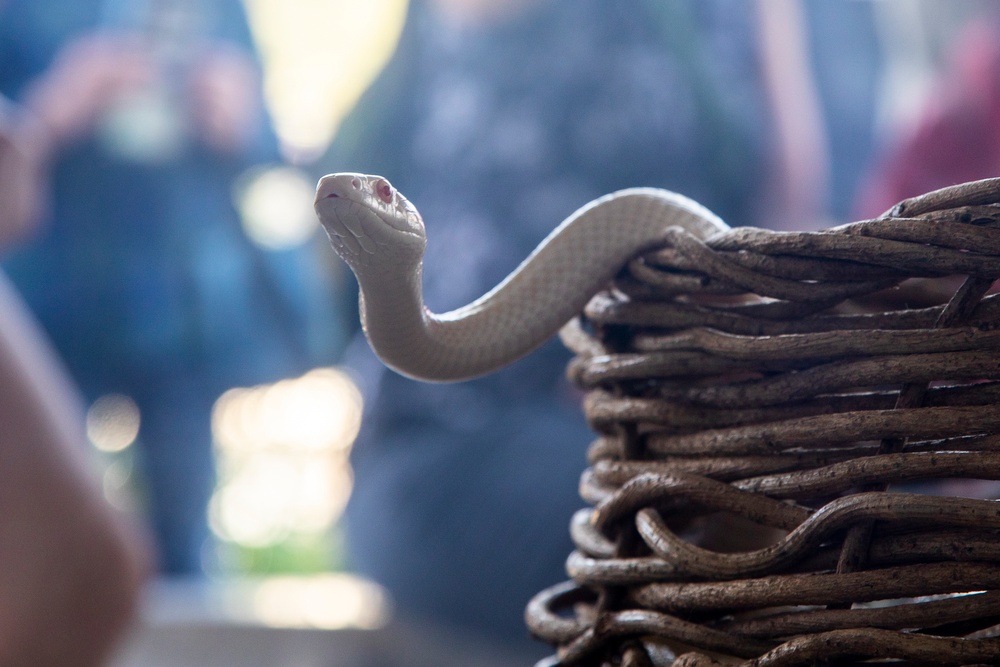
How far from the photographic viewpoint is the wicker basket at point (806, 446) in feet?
0.94

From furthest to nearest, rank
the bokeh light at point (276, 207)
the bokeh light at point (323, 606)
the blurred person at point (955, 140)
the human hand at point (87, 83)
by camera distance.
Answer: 1. the bokeh light at point (276, 207)
2. the human hand at point (87, 83)
3. the bokeh light at point (323, 606)
4. the blurred person at point (955, 140)

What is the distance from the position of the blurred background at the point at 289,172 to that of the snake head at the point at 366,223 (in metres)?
0.53

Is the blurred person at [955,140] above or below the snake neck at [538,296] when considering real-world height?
above

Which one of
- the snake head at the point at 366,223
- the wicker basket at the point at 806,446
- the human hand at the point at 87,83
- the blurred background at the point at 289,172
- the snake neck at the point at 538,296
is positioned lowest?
the wicker basket at the point at 806,446

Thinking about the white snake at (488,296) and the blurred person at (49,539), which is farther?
the blurred person at (49,539)

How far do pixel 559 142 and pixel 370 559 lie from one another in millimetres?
442

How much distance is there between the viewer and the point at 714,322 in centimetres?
33

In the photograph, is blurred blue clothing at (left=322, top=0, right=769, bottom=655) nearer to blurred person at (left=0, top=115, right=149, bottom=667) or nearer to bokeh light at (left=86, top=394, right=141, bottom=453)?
blurred person at (left=0, top=115, right=149, bottom=667)

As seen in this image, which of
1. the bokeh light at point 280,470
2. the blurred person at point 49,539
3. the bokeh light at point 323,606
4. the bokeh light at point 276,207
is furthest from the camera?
the bokeh light at point 280,470

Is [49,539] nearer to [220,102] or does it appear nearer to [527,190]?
[527,190]

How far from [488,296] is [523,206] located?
55cm

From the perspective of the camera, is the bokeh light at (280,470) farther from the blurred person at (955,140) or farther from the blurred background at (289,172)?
the blurred person at (955,140)

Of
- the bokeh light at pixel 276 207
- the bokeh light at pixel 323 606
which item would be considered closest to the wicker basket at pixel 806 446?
the bokeh light at pixel 323 606

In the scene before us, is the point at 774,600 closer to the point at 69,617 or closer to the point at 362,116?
the point at 69,617
